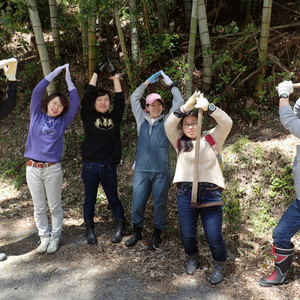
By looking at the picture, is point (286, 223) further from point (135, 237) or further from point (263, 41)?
point (263, 41)

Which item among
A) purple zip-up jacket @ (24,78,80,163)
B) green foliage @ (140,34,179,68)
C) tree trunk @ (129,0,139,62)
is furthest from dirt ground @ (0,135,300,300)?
tree trunk @ (129,0,139,62)

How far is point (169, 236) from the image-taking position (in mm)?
3781

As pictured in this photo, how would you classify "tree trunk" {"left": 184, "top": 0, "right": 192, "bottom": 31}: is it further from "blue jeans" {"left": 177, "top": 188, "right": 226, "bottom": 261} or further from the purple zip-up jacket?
"blue jeans" {"left": 177, "top": 188, "right": 226, "bottom": 261}

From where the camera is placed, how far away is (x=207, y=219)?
2.91 meters

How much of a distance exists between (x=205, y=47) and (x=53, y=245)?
3.46 meters

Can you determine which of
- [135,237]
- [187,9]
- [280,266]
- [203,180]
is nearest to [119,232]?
[135,237]

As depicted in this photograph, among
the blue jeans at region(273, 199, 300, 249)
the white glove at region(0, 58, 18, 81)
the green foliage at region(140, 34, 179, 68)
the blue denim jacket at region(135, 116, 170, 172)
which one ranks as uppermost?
the green foliage at region(140, 34, 179, 68)

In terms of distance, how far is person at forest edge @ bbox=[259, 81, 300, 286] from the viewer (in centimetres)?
273

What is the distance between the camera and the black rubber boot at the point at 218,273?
294 cm

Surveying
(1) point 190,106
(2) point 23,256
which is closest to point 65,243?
(2) point 23,256

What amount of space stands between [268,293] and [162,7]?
4711 millimetres

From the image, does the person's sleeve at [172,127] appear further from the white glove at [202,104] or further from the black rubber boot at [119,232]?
the black rubber boot at [119,232]

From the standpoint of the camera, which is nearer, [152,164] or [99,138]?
[152,164]

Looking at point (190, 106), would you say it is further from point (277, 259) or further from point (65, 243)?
point (65, 243)
